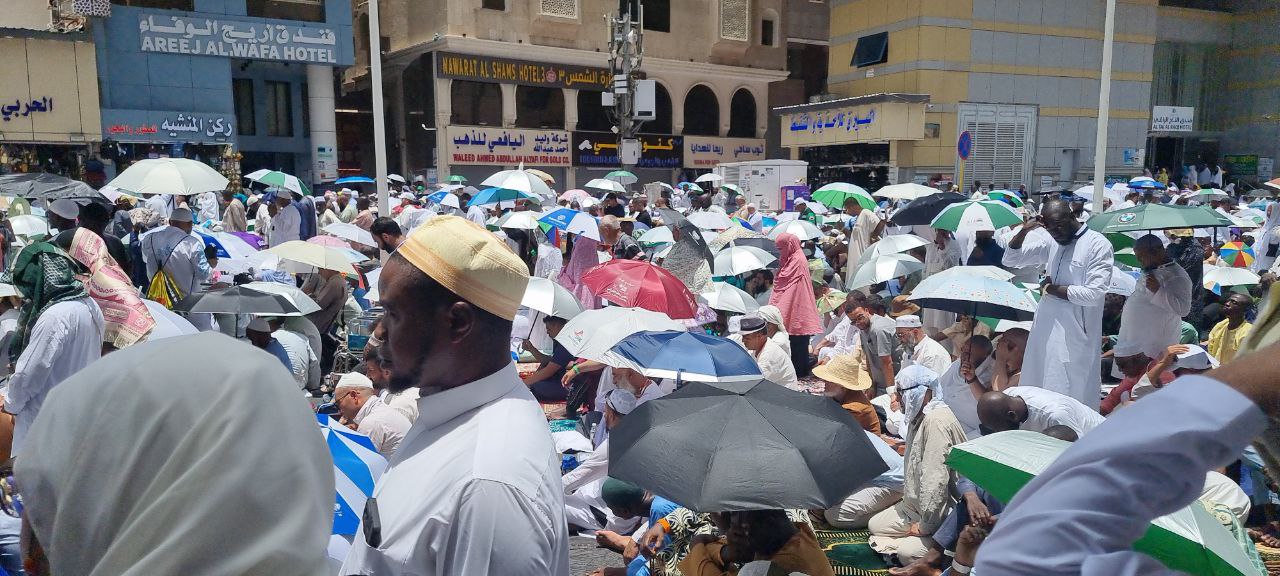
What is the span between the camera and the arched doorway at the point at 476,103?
29.7 meters

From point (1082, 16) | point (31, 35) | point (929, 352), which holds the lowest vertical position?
point (929, 352)

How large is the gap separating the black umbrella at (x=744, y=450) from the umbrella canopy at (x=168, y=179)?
6845mm

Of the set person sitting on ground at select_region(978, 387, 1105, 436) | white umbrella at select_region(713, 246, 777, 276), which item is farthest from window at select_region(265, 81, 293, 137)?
person sitting on ground at select_region(978, 387, 1105, 436)

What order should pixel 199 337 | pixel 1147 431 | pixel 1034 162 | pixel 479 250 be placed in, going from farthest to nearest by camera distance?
pixel 1034 162 < pixel 479 250 < pixel 199 337 < pixel 1147 431

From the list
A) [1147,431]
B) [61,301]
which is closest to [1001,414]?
[1147,431]

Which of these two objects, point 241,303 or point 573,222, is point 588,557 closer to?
point 241,303

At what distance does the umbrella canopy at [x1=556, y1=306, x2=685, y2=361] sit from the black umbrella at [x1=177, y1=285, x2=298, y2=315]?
6.31 feet

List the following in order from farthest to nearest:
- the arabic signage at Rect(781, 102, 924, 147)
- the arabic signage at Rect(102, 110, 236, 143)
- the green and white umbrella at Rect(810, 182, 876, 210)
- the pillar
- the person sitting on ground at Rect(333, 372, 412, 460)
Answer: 1. the arabic signage at Rect(781, 102, 924, 147)
2. the pillar
3. the arabic signage at Rect(102, 110, 236, 143)
4. the green and white umbrella at Rect(810, 182, 876, 210)
5. the person sitting on ground at Rect(333, 372, 412, 460)

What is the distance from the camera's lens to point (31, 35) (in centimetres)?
2112

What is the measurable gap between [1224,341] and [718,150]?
94.0 ft

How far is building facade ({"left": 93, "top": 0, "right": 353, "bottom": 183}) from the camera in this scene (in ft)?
74.5

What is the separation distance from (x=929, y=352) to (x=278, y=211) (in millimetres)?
8825

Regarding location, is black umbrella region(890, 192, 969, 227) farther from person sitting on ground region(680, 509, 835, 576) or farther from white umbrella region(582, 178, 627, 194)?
white umbrella region(582, 178, 627, 194)

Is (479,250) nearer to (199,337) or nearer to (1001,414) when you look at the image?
(199,337)
